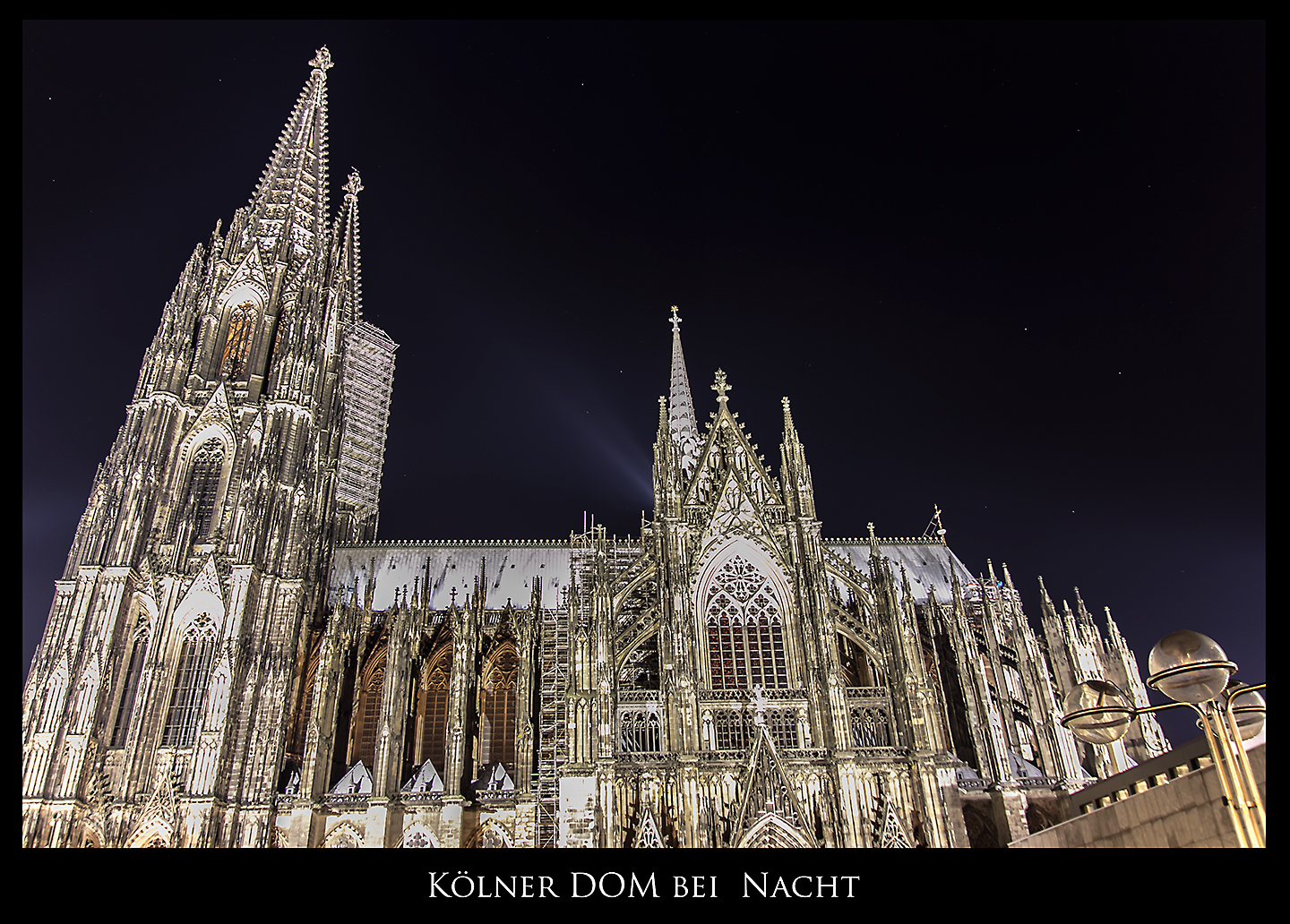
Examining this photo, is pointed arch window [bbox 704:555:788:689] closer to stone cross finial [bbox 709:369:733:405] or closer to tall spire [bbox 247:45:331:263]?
stone cross finial [bbox 709:369:733:405]

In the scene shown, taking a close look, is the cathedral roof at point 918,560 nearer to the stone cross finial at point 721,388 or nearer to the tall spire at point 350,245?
the stone cross finial at point 721,388

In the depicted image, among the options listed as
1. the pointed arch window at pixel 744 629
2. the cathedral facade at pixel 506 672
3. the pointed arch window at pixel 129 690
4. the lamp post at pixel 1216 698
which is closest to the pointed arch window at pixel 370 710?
the cathedral facade at pixel 506 672

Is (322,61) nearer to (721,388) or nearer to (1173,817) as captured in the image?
(721,388)

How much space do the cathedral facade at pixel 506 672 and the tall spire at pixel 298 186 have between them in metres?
7.40

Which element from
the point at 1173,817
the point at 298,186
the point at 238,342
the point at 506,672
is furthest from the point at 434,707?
the point at 298,186

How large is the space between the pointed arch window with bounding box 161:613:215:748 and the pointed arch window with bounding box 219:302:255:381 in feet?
42.1

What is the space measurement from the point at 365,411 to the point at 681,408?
21.2 meters

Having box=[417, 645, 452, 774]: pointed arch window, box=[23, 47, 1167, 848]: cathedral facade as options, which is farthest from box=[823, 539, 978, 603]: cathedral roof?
box=[417, 645, 452, 774]: pointed arch window

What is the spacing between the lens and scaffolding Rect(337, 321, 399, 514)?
5197cm

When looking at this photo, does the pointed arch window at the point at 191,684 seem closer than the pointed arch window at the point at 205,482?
Yes

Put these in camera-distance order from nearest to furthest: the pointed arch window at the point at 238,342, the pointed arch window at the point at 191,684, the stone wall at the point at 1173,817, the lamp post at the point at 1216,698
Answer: the lamp post at the point at 1216,698
the stone wall at the point at 1173,817
the pointed arch window at the point at 191,684
the pointed arch window at the point at 238,342

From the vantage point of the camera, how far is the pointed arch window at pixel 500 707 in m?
35.2

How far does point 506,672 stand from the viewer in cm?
3725
